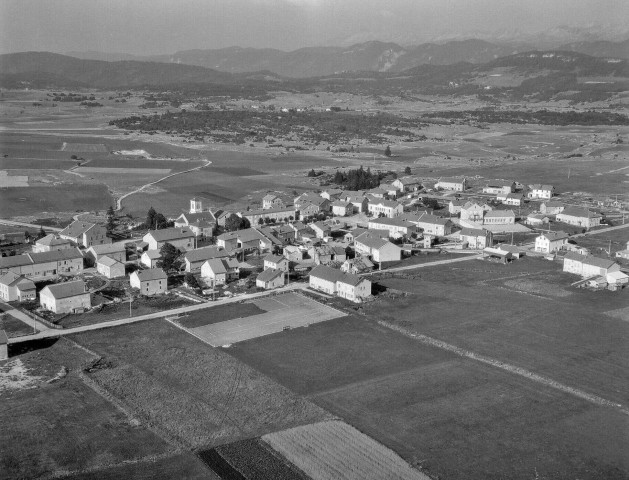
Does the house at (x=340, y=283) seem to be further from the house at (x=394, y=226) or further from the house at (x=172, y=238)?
the house at (x=394, y=226)

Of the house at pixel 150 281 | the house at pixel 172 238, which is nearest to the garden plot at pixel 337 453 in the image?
the house at pixel 150 281

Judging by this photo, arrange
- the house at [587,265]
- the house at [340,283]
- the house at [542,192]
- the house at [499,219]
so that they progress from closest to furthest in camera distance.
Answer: the house at [340,283]
the house at [587,265]
the house at [499,219]
the house at [542,192]

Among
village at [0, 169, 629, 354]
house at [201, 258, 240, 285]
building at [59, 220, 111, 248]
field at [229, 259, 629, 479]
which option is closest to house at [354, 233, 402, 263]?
village at [0, 169, 629, 354]

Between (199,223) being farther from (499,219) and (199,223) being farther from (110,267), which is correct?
(499,219)

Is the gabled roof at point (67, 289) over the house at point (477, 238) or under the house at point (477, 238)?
over

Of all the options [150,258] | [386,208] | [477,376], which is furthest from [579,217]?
[477,376]

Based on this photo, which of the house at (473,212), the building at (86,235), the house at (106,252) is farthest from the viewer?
the house at (473,212)

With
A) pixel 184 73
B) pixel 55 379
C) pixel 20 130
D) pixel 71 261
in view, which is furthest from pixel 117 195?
pixel 184 73
